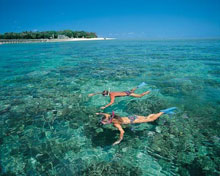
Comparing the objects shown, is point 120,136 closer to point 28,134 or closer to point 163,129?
point 163,129

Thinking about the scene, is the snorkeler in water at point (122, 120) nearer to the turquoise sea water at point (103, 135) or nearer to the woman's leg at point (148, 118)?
the woman's leg at point (148, 118)

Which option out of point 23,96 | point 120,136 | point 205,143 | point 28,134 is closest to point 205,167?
point 205,143

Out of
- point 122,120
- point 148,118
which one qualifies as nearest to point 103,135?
point 122,120

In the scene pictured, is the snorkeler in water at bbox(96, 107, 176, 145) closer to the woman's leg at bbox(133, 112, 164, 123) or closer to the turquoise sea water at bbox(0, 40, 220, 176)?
the woman's leg at bbox(133, 112, 164, 123)

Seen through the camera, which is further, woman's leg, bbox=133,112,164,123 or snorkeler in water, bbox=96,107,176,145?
woman's leg, bbox=133,112,164,123

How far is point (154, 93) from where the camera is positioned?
350 inches

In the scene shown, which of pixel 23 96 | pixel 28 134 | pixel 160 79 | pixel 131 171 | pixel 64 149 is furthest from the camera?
pixel 160 79

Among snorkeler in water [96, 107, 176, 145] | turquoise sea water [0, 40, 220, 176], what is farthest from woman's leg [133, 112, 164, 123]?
turquoise sea water [0, 40, 220, 176]

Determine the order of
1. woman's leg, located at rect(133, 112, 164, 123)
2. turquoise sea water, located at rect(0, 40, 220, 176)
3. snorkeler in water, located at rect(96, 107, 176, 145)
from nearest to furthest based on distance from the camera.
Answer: turquoise sea water, located at rect(0, 40, 220, 176) < snorkeler in water, located at rect(96, 107, 176, 145) < woman's leg, located at rect(133, 112, 164, 123)

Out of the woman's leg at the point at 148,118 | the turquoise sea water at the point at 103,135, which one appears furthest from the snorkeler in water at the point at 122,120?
the turquoise sea water at the point at 103,135

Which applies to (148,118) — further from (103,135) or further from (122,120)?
(103,135)

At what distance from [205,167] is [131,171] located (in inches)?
80.8

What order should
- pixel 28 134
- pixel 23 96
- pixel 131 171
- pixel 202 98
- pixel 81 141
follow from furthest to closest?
pixel 23 96 → pixel 202 98 → pixel 28 134 → pixel 81 141 → pixel 131 171

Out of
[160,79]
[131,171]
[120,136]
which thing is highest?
[160,79]
